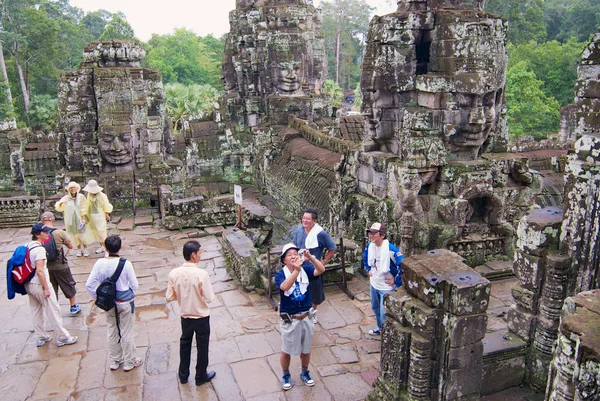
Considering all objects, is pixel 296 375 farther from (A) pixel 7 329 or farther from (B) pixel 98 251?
(B) pixel 98 251

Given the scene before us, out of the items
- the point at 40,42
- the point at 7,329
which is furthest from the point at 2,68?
the point at 7,329

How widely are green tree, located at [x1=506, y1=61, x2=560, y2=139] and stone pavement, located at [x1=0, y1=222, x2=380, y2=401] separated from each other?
2512 centimetres

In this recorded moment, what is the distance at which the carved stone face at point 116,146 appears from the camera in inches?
496

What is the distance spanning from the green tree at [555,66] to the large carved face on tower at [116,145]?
29.5 m

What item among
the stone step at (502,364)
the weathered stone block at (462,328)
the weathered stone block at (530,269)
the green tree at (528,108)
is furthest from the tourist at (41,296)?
the green tree at (528,108)

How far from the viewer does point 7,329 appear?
22.9 feet

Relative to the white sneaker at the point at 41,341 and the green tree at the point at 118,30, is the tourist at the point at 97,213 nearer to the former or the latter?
the white sneaker at the point at 41,341

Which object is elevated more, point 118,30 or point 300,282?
point 118,30

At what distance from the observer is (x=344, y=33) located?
63375 mm

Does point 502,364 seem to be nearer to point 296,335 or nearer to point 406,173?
point 296,335

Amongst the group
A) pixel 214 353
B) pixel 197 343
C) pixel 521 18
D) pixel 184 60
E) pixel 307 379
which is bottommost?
pixel 214 353

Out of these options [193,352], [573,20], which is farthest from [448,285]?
[573,20]

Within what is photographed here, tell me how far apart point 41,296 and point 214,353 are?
7.06ft

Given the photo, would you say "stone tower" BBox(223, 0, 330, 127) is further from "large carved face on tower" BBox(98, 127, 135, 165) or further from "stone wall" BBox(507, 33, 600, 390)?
"stone wall" BBox(507, 33, 600, 390)
